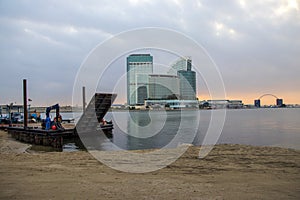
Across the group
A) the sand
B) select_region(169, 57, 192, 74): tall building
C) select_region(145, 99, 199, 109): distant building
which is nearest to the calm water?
select_region(145, 99, 199, 109): distant building

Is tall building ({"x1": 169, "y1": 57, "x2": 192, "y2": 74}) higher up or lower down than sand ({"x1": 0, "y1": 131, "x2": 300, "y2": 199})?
higher up

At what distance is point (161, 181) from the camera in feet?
23.5

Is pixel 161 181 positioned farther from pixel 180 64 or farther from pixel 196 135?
pixel 196 135

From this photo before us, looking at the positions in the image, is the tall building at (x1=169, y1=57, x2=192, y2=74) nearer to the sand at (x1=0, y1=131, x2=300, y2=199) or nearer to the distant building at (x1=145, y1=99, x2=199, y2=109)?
the sand at (x1=0, y1=131, x2=300, y2=199)

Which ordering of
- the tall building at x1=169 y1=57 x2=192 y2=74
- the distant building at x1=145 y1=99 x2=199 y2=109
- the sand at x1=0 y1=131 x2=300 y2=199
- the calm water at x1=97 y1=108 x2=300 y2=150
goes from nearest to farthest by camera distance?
the sand at x1=0 y1=131 x2=300 y2=199 < the tall building at x1=169 y1=57 x2=192 y2=74 < the calm water at x1=97 y1=108 x2=300 y2=150 < the distant building at x1=145 y1=99 x2=199 y2=109


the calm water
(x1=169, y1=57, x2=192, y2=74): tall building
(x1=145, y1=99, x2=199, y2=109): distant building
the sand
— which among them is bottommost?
the calm water

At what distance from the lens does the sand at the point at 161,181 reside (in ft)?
19.4

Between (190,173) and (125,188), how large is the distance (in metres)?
2.44

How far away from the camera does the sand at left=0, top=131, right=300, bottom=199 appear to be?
19.4 feet

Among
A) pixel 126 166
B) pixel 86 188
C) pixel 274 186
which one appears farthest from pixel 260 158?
pixel 86 188

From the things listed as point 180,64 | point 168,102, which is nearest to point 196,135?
point 180,64

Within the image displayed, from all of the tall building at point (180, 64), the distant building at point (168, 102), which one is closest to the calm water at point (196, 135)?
the distant building at point (168, 102)

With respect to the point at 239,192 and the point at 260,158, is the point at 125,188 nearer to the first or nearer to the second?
the point at 239,192

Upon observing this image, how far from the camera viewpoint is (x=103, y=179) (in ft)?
24.1
